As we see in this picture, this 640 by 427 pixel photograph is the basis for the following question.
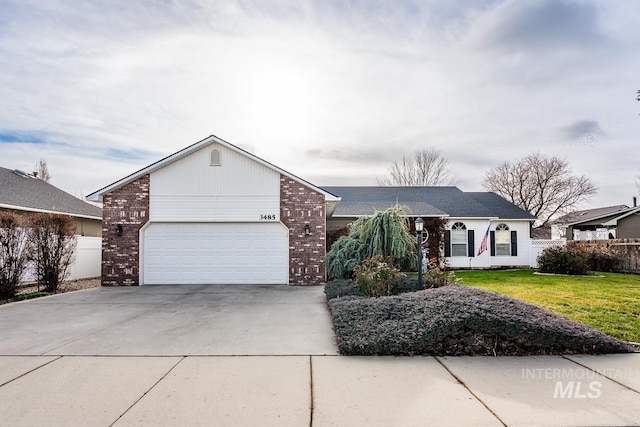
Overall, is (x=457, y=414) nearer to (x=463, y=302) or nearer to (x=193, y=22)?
(x=463, y=302)

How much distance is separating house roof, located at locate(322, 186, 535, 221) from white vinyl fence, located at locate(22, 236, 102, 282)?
10.2 metres

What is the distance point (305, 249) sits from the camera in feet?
41.0

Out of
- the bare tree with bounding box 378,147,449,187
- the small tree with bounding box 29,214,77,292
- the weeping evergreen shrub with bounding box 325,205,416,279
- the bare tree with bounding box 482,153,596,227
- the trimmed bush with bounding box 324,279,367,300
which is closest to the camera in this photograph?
the trimmed bush with bounding box 324,279,367,300

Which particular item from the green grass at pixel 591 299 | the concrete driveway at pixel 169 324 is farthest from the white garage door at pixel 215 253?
the green grass at pixel 591 299

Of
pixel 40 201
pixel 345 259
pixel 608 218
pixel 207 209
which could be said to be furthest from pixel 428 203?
pixel 40 201

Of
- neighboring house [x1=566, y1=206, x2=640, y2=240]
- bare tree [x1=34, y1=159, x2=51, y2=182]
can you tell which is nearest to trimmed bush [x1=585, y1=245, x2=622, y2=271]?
neighboring house [x1=566, y1=206, x2=640, y2=240]

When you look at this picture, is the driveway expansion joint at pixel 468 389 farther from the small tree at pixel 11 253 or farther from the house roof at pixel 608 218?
the house roof at pixel 608 218

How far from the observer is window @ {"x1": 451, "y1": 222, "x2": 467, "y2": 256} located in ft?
57.9

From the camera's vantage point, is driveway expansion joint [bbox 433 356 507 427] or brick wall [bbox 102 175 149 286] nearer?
driveway expansion joint [bbox 433 356 507 427]

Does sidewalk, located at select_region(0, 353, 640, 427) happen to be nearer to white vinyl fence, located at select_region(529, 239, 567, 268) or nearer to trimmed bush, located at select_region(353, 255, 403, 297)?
trimmed bush, located at select_region(353, 255, 403, 297)

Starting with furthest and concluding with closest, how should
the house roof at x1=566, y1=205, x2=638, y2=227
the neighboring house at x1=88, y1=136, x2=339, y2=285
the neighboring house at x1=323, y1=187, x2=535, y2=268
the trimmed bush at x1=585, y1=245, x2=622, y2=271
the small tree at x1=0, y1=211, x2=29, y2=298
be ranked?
the house roof at x1=566, y1=205, x2=638, y2=227, the neighboring house at x1=323, y1=187, x2=535, y2=268, the trimmed bush at x1=585, y1=245, x2=622, y2=271, the neighboring house at x1=88, y1=136, x2=339, y2=285, the small tree at x1=0, y1=211, x2=29, y2=298

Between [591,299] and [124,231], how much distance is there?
1374 centimetres

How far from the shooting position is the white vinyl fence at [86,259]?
13651 millimetres

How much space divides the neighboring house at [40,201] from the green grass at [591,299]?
17.7 meters
